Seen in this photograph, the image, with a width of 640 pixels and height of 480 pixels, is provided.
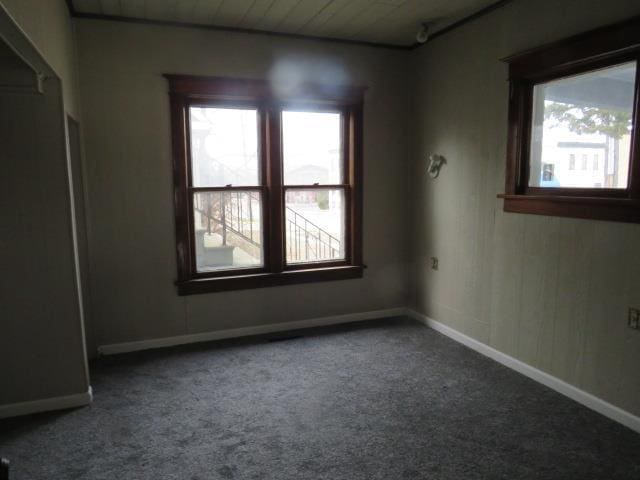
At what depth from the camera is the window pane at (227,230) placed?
3936mm

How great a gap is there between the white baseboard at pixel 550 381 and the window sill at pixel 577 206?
1.07 meters

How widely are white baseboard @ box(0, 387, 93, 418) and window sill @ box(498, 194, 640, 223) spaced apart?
309 cm

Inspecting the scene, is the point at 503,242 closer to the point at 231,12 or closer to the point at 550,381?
the point at 550,381

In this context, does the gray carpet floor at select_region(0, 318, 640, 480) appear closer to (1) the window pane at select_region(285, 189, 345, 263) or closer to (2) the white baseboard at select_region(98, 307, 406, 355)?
(2) the white baseboard at select_region(98, 307, 406, 355)

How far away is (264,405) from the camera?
9.33ft

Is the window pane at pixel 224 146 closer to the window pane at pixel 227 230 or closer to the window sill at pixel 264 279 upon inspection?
the window pane at pixel 227 230

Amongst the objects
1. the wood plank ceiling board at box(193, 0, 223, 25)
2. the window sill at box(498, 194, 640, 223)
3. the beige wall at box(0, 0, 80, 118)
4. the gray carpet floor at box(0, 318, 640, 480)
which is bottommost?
the gray carpet floor at box(0, 318, 640, 480)

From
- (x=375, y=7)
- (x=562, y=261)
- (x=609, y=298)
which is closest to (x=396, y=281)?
(x=562, y=261)

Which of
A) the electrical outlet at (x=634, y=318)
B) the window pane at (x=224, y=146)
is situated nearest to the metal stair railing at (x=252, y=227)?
the window pane at (x=224, y=146)

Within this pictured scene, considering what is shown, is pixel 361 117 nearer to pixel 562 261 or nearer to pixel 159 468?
pixel 562 261

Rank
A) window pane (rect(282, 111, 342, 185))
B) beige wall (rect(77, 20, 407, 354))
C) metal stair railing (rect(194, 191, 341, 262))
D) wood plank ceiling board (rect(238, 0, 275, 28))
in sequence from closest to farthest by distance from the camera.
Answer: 1. wood plank ceiling board (rect(238, 0, 275, 28))
2. beige wall (rect(77, 20, 407, 354))
3. metal stair railing (rect(194, 191, 341, 262))
4. window pane (rect(282, 111, 342, 185))

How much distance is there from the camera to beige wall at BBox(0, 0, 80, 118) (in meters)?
1.92

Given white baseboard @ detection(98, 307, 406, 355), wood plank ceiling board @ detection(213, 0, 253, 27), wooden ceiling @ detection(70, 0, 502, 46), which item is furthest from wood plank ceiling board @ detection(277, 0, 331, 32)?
white baseboard @ detection(98, 307, 406, 355)

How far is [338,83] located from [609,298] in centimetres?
274
